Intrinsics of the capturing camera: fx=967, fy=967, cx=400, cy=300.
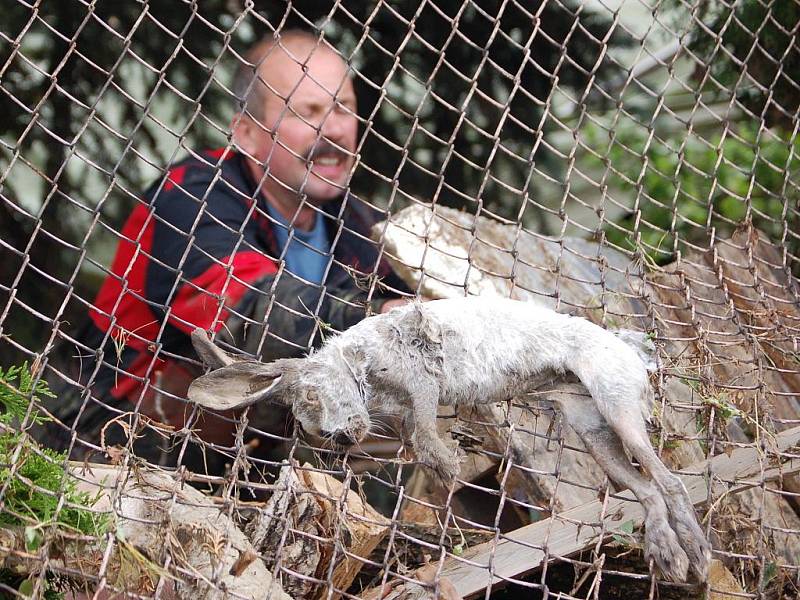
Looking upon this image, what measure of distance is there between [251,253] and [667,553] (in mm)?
1580

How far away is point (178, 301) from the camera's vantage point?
3.36 meters

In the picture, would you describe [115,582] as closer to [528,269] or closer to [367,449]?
[367,449]

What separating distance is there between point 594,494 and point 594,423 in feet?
2.03

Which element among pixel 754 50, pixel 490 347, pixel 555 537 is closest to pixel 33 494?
pixel 490 347

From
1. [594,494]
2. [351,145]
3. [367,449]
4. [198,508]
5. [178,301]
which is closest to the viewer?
[198,508]

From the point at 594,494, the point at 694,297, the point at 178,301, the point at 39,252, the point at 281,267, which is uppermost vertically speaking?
the point at 694,297

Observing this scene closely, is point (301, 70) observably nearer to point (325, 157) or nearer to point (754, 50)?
point (325, 157)

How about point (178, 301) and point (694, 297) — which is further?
point (178, 301)

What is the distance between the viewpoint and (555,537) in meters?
2.40

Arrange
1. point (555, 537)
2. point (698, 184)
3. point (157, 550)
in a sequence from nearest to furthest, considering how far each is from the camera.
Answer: point (157, 550), point (555, 537), point (698, 184)

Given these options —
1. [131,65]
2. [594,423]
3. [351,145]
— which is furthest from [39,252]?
[594,423]

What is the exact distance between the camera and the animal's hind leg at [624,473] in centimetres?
211

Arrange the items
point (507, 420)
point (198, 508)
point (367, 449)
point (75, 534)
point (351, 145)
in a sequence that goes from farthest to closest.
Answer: point (351, 145) → point (367, 449) → point (507, 420) → point (198, 508) → point (75, 534)

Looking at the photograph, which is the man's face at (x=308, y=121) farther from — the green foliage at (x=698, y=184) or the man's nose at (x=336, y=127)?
the green foliage at (x=698, y=184)
